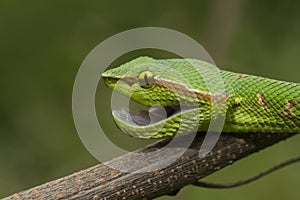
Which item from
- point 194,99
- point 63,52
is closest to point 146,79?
point 194,99

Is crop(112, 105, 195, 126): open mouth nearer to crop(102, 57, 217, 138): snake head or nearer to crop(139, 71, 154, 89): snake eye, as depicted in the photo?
crop(102, 57, 217, 138): snake head

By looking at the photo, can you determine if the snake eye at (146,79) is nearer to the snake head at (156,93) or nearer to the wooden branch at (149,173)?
the snake head at (156,93)

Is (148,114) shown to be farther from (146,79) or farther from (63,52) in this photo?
(63,52)

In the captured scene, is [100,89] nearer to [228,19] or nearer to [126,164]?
[228,19]

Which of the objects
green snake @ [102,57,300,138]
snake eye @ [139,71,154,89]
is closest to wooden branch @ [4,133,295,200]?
green snake @ [102,57,300,138]

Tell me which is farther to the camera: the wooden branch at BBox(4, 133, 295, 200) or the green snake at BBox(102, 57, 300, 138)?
the green snake at BBox(102, 57, 300, 138)

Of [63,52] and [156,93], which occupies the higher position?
[63,52]

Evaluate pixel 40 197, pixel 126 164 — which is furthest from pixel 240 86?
pixel 40 197

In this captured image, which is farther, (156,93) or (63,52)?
(63,52)
